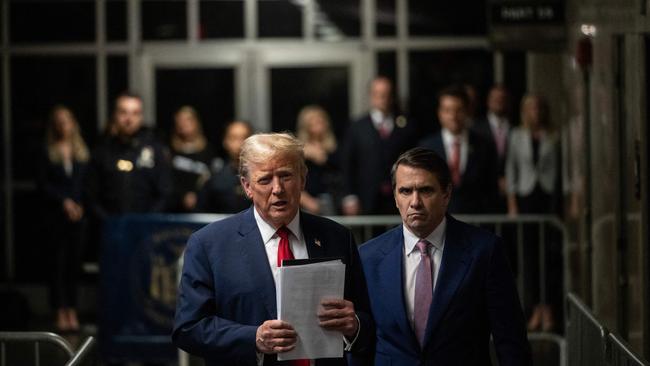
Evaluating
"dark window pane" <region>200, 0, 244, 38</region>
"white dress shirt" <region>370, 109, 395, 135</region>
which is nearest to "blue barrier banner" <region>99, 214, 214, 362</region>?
"white dress shirt" <region>370, 109, 395, 135</region>

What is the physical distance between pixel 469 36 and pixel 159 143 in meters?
4.23

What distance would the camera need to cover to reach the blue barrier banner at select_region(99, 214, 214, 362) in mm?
11031

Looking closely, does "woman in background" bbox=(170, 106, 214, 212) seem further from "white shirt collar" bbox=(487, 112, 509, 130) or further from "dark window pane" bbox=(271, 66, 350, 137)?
"white shirt collar" bbox=(487, 112, 509, 130)

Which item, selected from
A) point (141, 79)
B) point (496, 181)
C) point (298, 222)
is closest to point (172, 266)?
point (496, 181)

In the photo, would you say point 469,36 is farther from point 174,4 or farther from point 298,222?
point 298,222

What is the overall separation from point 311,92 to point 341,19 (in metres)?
0.87

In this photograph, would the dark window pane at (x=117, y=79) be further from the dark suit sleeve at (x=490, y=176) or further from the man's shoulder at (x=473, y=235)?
the man's shoulder at (x=473, y=235)

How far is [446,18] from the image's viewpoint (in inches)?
596

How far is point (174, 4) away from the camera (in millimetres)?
15359

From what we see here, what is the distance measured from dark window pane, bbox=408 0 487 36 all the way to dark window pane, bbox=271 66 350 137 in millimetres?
959

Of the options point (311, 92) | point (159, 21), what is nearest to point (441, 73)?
point (311, 92)

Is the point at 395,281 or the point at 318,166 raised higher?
the point at 318,166

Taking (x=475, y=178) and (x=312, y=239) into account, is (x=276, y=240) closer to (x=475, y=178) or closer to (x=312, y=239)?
(x=312, y=239)

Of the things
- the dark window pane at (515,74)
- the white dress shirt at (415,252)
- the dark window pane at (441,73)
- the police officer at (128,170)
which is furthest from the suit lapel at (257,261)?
the dark window pane at (515,74)
